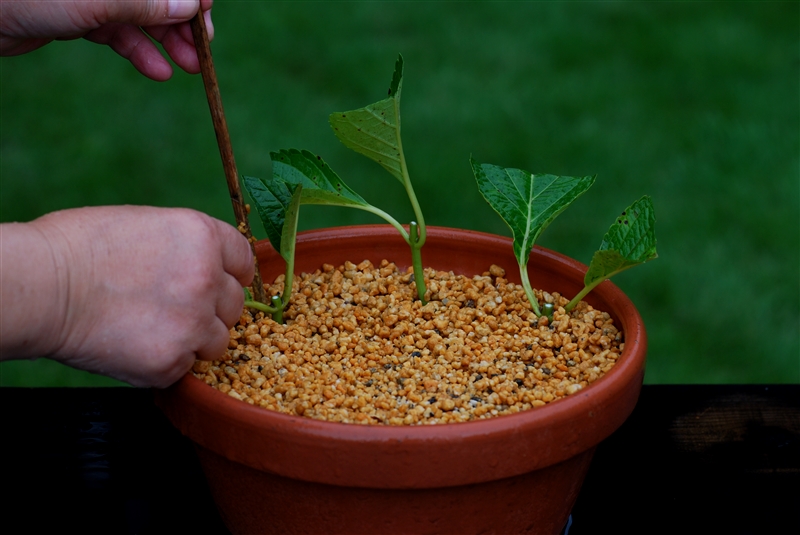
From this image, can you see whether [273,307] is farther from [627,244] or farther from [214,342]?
[627,244]

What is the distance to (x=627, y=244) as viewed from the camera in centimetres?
108

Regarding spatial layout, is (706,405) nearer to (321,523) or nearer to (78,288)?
(321,523)

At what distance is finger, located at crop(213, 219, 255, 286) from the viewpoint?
0.91 meters

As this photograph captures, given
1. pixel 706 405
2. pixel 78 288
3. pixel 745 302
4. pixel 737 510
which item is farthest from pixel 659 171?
pixel 78 288

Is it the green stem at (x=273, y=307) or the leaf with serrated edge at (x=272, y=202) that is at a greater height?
the leaf with serrated edge at (x=272, y=202)

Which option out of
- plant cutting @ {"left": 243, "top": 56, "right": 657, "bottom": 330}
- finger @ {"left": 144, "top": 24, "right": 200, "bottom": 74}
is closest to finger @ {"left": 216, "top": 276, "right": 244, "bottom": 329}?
plant cutting @ {"left": 243, "top": 56, "right": 657, "bottom": 330}

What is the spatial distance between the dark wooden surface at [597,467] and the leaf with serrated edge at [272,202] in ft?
1.02

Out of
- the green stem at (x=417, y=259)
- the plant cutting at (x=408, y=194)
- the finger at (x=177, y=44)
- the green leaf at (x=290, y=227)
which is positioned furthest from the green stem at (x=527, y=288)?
the finger at (x=177, y=44)

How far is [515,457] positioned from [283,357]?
1.08ft

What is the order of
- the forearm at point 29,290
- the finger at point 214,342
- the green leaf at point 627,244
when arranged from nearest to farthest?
1. the forearm at point 29,290
2. the finger at point 214,342
3. the green leaf at point 627,244

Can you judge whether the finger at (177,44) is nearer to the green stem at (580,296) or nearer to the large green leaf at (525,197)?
the large green leaf at (525,197)

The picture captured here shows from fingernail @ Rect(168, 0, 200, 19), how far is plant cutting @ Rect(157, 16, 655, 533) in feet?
0.69

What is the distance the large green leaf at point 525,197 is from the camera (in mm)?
1123

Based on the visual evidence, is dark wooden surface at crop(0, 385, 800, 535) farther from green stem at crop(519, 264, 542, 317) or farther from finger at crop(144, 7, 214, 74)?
finger at crop(144, 7, 214, 74)
